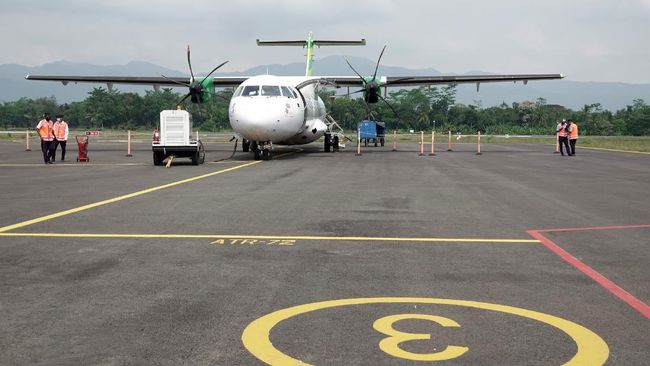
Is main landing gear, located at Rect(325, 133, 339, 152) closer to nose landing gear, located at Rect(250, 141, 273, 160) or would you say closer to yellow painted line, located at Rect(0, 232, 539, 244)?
nose landing gear, located at Rect(250, 141, 273, 160)

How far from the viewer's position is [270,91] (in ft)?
77.9

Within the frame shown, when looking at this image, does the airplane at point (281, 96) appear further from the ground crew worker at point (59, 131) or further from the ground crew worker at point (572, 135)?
the ground crew worker at point (59, 131)

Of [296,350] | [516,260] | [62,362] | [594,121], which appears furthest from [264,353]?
[594,121]

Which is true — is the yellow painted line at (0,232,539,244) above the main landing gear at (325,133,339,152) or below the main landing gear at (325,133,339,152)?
below

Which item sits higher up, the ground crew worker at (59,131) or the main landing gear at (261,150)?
the ground crew worker at (59,131)

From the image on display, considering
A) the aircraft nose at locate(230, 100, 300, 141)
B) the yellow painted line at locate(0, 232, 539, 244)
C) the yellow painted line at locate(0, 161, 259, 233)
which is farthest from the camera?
the aircraft nose at locate(230, 100, 300, 141)

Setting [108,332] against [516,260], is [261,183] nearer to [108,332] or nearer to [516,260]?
[516,260]

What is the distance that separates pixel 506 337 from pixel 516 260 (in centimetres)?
277

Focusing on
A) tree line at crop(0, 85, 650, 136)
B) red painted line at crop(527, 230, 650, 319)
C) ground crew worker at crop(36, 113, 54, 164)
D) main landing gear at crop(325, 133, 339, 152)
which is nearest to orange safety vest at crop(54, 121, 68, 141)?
ground crew worker at crop(36, 113, 54, 164)

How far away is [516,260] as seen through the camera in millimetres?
6875

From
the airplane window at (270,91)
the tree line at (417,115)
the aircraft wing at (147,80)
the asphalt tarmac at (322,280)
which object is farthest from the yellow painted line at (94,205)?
the tree line at (417,115)

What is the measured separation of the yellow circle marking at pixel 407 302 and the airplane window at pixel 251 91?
1886 cm

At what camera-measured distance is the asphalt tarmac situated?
4.04 metres

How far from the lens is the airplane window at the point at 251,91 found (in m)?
23.3
